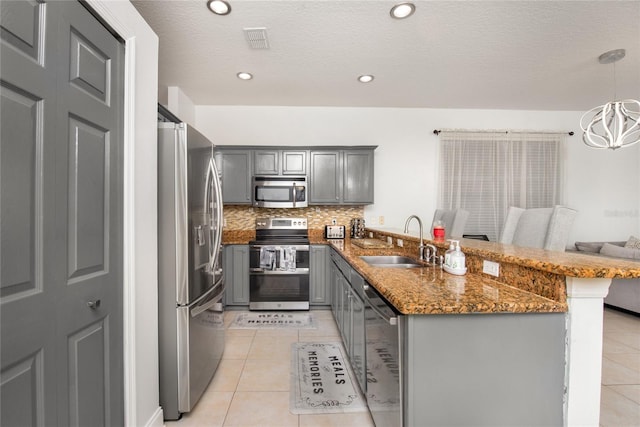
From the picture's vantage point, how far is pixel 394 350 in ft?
3.57

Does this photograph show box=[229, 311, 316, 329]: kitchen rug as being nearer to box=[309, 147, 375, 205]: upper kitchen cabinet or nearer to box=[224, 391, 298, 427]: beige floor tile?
box=[224, 391, 298, 427]: beige floor tile

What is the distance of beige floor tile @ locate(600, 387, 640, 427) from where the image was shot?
5.23ft

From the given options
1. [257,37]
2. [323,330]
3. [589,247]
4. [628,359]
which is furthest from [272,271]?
[589,247]

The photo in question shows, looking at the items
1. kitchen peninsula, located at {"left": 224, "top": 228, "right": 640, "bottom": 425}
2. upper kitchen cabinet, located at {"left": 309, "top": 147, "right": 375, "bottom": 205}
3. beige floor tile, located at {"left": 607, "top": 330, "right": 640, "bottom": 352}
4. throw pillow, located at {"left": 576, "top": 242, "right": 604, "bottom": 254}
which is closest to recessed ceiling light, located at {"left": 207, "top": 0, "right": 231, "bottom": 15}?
upper kitchen cabinet, located at {"left": 309, "top": 147, "right": 375, "bottom": 205}

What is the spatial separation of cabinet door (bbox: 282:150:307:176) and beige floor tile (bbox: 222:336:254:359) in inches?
83.1

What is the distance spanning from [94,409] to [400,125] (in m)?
4.28

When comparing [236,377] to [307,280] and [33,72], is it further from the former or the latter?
[33,72]

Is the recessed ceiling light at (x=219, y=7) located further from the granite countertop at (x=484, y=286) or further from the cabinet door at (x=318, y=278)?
the cabinet door at (x=318, y=278)

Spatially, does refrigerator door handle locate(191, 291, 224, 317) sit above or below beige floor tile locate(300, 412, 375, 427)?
above

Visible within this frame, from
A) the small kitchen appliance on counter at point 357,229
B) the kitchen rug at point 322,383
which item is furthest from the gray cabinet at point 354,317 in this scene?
the small kitchen appliance on counter at point 357,229

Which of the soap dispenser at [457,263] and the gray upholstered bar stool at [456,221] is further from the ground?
the gray upholstered bar stool at [456,221]

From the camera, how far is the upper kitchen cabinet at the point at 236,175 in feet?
12.0

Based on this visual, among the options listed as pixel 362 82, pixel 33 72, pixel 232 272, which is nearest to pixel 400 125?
pixel 362 82

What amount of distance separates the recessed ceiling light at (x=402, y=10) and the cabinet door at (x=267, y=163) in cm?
213
